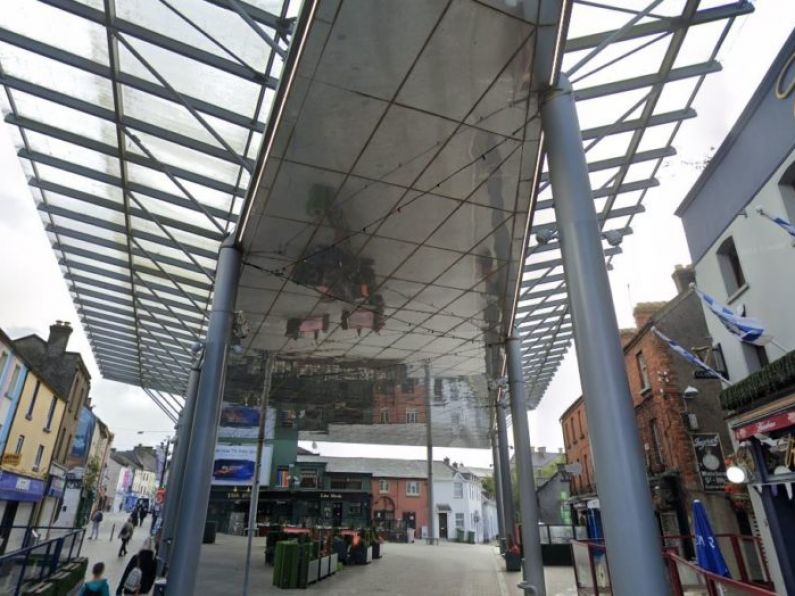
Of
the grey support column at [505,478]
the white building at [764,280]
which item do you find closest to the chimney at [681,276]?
the grey support column at [505,478]

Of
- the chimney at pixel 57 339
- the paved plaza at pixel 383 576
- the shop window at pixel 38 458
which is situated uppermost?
the chimney at pixel 57 339

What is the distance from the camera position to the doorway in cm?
5097

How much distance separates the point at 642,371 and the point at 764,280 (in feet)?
36.8

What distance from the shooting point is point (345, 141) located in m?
6.75

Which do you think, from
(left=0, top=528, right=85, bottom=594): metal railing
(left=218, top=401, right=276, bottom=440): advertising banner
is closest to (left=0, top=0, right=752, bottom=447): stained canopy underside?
(left=218, top=401, right=276, bottom=440): advertising banner

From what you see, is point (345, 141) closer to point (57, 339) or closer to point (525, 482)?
point (525, 482)

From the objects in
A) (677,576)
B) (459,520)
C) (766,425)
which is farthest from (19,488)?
(459,520)

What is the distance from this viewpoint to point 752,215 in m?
9.95

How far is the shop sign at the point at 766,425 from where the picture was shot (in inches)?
326

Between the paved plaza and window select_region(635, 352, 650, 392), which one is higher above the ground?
window select_region(635, 352, 650, 392)

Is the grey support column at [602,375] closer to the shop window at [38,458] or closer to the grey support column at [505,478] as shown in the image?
the grey support column at [505,478]

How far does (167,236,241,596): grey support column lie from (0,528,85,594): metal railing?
217 cm

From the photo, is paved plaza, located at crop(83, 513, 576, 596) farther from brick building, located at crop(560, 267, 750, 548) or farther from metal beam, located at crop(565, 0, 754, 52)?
metal beam, located at crop(565, 0, 754, 52)

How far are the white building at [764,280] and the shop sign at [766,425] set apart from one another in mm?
18
